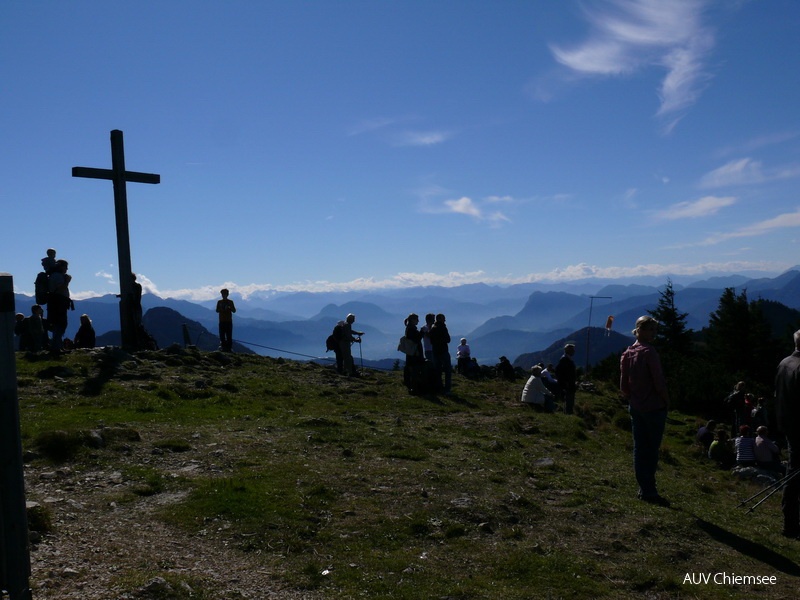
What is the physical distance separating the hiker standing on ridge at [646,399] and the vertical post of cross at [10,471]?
7766mm

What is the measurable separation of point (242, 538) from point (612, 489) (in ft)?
19.6

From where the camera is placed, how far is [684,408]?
30906 mm

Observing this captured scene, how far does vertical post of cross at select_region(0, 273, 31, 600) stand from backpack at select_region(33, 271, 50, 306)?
15823 millimetres

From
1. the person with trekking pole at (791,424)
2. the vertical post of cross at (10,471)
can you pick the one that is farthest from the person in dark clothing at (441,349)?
the vertical post of cross at (10,471)

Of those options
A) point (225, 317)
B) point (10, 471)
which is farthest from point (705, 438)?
point (10, 471)

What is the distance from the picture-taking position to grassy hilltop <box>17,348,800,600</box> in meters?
6.29

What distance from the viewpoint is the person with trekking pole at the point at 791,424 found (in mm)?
8719

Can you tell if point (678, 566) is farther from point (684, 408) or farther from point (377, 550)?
point (684, 408)

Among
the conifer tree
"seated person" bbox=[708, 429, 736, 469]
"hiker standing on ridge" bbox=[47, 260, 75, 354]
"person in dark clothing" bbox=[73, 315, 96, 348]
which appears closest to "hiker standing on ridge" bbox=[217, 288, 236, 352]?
"person in dark clothing" bbox=[73, 315, 96, 348]

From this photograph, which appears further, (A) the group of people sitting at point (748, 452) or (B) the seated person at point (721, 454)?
(B) the seated person at point (721, 454)

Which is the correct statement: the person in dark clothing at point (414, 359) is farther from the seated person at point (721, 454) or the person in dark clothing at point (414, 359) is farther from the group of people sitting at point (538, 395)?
the seated person at point (721, 454)

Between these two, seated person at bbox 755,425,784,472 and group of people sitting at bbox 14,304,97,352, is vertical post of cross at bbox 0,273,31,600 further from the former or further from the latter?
seated person at bbox 755,425,784,472

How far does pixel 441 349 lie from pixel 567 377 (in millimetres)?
4058

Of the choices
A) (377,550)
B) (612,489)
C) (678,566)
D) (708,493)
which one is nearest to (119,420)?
(377,550)
